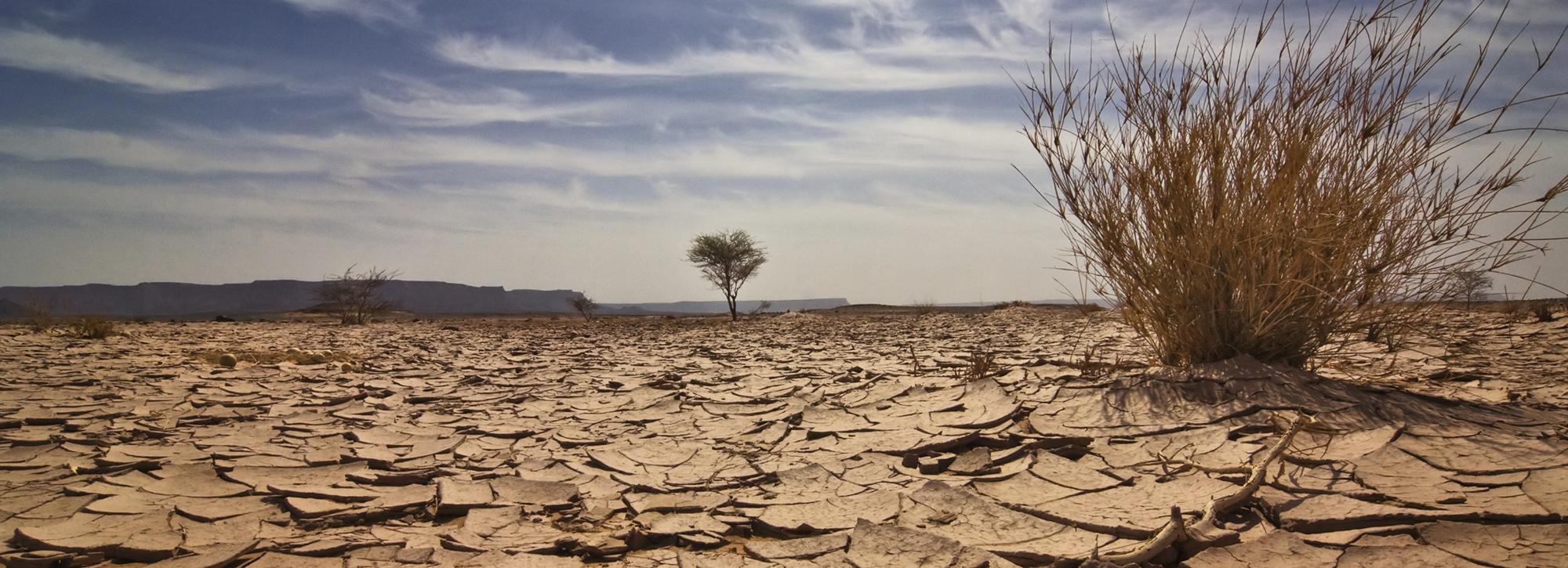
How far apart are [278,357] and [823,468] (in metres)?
5.76

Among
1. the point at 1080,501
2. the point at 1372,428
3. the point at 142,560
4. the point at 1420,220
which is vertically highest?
the point at 1420,220

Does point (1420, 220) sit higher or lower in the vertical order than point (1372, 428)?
higher

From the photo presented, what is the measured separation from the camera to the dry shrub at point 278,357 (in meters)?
5.95

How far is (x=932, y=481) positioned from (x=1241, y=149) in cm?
199

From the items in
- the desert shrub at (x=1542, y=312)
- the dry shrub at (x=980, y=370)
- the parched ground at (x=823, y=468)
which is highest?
the desert shrub at (x=1542, y=312)

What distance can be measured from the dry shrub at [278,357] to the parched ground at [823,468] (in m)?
1.15

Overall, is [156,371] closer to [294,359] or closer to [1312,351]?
[294,359]

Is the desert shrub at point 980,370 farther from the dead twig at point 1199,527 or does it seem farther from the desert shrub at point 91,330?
the desert shrub at point 91,330

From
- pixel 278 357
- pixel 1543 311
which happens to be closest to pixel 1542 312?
pixel 1543 311

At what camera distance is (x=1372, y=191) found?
278 centimetres

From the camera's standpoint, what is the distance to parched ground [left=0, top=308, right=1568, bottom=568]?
182 cm

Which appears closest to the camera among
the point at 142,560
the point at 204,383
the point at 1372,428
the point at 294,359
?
the point at 142,560

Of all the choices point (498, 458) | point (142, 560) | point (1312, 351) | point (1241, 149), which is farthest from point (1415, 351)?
point (142, 560)

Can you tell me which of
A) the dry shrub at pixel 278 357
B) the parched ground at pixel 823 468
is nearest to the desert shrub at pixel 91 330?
the dry shrub at pixel 278 357
